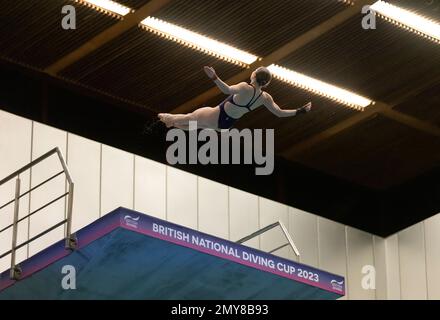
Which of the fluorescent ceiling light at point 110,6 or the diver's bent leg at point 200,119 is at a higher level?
the fluorescent ceiling light at point 110,6

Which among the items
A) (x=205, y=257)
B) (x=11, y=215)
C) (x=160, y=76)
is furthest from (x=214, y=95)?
(x=205, y=257)

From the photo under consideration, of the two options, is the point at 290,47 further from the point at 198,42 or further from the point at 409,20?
the point at 409,20

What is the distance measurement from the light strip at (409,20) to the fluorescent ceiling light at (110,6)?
13.1 ft

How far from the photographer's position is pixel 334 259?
93.3 feet

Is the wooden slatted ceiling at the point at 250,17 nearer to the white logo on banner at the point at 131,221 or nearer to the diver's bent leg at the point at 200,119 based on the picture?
the diver's bent leg at the point at 200,119

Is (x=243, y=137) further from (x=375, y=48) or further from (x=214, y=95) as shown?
(x=375, y=48)

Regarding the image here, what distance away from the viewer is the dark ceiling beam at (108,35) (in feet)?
76.1

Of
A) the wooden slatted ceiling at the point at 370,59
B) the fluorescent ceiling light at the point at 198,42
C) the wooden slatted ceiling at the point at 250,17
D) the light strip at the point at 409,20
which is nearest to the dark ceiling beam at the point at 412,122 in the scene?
the wooden slatted ceiling at the point at 370,59

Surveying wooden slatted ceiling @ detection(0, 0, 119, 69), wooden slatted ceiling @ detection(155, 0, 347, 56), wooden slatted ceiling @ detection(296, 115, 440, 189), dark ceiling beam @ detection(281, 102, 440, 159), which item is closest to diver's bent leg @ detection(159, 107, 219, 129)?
wooden slatted ceiling @ detection(155, 0, 347, 56)

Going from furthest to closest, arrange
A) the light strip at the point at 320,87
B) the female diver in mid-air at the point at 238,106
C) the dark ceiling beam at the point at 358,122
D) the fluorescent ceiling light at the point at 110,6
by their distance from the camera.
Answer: the dark ceiling beam at the point at 358,122 < the light strip at the point at 320,87 < the fluorescent ceiling light at the point at 110,6 < the female diver in mid-air at the point at 238,106

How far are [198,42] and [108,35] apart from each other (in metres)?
1.54

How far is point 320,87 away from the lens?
85.4ft

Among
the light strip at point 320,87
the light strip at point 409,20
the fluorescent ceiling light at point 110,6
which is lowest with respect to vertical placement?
the light strip at point 320,87
